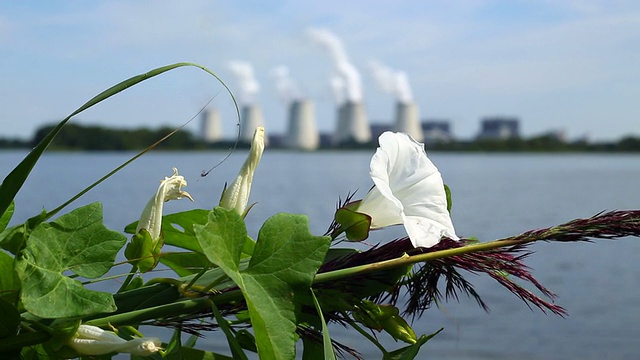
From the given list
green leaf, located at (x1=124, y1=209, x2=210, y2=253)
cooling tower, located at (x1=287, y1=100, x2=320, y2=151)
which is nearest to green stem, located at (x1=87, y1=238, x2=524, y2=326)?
green leaf, located at (x1=124, y1=209, x2=210, y2=253)

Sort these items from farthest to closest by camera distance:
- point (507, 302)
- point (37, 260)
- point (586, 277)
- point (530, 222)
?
1. point (530, 222)
2. point (586, 277)
3. point (507, 302)
4. point (37, 260)

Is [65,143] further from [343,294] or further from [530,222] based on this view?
[343,294]

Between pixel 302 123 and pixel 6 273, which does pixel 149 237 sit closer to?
pixel 6 273

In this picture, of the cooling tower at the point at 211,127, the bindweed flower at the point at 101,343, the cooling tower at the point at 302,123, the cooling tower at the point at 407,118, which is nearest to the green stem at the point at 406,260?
the bindweed flower at the point at 101,343

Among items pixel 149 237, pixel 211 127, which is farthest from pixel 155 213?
pixel 211 127

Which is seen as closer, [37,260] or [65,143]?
[37,260]

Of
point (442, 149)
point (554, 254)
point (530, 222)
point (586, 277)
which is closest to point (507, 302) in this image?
point (586, 277)
